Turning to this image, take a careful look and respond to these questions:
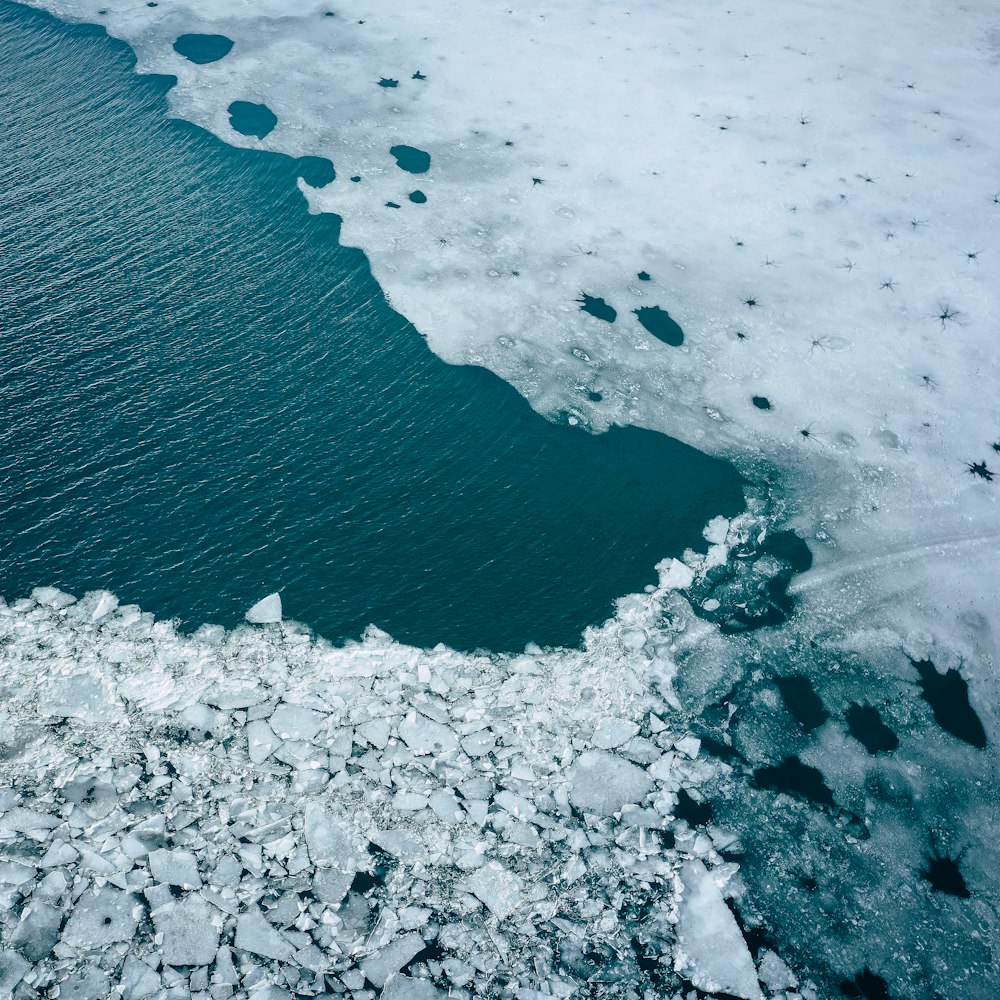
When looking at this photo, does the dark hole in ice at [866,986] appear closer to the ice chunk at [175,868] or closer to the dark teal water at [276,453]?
the dark teal water at [276,453]

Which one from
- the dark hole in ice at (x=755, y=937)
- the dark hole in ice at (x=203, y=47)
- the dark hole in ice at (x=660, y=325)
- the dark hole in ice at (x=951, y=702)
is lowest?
the dark hole in ice at (x=755, y=937)

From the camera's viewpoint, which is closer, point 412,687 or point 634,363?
point 412,687

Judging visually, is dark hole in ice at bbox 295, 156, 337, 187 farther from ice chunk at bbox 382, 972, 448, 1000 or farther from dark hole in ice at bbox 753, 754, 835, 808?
ice chunk at bbox 382, 972, 448, 1000

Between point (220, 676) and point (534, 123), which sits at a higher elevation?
point (534, 123)

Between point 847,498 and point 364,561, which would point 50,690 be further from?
point 847,498

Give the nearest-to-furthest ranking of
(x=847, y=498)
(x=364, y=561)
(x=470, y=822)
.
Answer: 1. (x=470, y=822)
2. (x=364, y=561)
3. (x=847, y=498)

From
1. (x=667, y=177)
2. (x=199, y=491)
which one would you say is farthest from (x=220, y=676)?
(x=667, y=177)

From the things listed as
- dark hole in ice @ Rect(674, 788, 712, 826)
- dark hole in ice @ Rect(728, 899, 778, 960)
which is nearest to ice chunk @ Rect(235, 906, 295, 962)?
dark hole in ice @ Rect(674, 788, 712, 826)

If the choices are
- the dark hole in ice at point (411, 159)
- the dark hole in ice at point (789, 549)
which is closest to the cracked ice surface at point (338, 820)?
the dark hole in ice at point (789, 549)

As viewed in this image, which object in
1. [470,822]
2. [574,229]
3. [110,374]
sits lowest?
[470,822]
